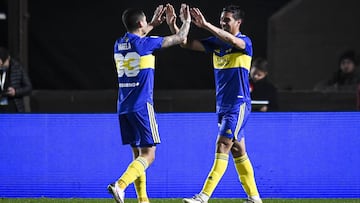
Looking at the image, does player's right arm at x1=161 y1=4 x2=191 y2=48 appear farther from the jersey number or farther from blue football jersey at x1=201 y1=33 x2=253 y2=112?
blue football jersey at x1=201 y1=33 x2=253 y2=112

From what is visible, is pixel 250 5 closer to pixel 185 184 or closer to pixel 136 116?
pixel 185 184

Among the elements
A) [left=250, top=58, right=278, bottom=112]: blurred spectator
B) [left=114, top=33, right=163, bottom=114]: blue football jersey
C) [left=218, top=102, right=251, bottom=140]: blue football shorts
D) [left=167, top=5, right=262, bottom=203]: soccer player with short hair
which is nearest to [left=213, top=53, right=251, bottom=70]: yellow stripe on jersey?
[left=167, top=5, right=262, bottom=203]: soccer player with short hair

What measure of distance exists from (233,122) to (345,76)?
3.70 m

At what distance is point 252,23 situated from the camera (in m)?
12.6

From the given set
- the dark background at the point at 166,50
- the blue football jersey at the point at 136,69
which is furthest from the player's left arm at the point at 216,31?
the dark background at the point at 166,50

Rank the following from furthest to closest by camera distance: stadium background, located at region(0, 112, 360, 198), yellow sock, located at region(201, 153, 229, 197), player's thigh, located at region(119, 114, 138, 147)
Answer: stadium background, located at region(0, 112, 360, 198)
yellow sock, located at region(201, 153, 229, 197)
player's thigh, located at region(119, 114, 138, 147)

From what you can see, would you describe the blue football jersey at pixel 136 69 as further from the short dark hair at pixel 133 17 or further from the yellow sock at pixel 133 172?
the yellow sock at pixel 133 172

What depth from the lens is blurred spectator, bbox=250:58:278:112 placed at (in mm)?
10719

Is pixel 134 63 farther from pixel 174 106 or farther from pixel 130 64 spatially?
pixel 174 106

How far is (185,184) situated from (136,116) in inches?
68.6

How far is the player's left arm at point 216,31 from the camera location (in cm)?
841

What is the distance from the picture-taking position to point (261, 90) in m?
10.7

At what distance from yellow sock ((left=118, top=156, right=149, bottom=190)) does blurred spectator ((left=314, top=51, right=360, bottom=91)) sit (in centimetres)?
397

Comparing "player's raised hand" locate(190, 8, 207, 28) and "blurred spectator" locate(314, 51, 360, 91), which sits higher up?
"player's raised hand" locate(190, 8, 207, 28)
